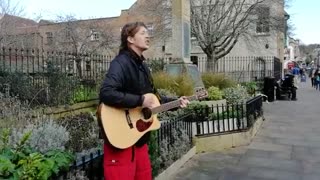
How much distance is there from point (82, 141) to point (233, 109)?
12.8ft

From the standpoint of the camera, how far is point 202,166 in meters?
6.43

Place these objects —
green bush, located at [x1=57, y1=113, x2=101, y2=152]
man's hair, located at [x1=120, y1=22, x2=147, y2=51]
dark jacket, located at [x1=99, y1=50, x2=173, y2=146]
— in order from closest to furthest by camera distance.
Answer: dark jacket, located at [x1=99, y1=50, x2=173, y2=146]
man's hair, located at [x1=120, y1=22, x2=147, y2=51]
green bush, located at [x1=57, y1=113, x2=101, y2=152]

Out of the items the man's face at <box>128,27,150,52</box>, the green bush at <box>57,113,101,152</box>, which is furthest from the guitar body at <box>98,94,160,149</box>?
the green bush at <box>57,113,101,152</box>

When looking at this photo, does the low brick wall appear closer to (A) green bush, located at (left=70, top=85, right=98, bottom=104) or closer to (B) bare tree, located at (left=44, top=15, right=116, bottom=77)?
(A) green bush, located at (left=70, top=85, right=98, bottom=104)

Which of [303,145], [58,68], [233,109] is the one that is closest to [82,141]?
[233,109]

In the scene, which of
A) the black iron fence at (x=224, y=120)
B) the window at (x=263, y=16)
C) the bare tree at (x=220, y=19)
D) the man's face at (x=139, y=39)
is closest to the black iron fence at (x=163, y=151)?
the black iron fence at (x=224, y=120)

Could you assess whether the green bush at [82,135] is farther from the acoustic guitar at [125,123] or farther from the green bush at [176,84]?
the green bush at [176,84]

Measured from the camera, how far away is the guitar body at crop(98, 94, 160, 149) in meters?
3.07

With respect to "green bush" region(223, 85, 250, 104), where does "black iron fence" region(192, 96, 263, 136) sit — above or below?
below

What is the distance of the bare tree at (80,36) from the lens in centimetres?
3189

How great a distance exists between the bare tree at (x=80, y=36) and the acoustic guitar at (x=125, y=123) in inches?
1108

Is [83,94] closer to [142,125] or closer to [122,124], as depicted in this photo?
[142,125]

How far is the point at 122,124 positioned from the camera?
Answer: 3.13 meters

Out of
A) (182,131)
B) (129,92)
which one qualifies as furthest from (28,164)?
(182,131)
